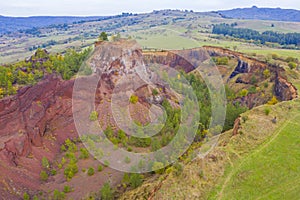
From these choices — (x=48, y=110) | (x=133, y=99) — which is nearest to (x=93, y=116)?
(x=48, y=110)

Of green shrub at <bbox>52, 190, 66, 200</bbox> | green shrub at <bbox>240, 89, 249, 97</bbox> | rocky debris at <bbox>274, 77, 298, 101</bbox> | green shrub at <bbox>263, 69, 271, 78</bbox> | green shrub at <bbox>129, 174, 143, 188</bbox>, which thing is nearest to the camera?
green shrub at <bbox>52, 190, 66, 200</bbox>

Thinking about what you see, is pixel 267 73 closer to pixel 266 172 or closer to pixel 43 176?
pixel 266 172

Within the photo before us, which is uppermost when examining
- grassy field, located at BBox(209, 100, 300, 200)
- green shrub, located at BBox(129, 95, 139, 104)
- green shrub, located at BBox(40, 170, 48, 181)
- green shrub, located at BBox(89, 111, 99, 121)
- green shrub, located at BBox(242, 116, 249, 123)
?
green shrub, located at BBox(242, 116, 249, 123)

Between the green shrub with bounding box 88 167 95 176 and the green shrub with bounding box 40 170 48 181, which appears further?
the green shrub with bounding box 88 167 95 176

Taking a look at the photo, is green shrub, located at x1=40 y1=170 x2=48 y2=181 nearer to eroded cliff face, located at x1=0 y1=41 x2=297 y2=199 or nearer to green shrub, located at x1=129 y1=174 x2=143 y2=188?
eroded cliff face, located at x1=0 y1=41 x2=297 y2=199

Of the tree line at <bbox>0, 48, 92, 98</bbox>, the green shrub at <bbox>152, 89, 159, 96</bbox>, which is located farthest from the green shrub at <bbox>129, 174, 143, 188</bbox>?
the green shrub at <bbox>152, 89, 159, 96</bbox>

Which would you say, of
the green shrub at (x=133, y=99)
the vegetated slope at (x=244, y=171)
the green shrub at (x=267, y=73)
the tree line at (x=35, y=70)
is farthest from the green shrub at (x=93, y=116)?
the green shrub at (x=267, y=73)

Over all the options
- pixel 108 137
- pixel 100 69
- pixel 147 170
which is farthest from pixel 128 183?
pixel 100 69

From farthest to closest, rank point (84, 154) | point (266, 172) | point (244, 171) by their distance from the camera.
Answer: point (84, 154) → point (244, 171) → point (266, 172)

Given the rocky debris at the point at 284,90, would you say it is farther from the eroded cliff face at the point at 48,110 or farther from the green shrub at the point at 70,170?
the green shrub at the point at 70,170
